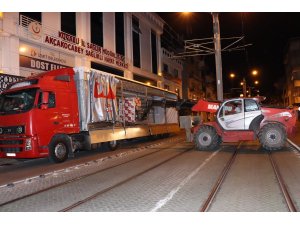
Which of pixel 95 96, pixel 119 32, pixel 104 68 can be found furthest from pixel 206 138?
pixel 119 32

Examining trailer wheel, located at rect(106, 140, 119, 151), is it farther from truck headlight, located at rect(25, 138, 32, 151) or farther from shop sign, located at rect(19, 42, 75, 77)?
shop sign, located at rect(19, 42, 75, 77)

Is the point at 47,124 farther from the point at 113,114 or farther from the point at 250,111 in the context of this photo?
the point at 250,111

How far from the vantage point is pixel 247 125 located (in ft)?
45.6

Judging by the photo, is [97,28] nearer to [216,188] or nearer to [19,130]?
[19,130]

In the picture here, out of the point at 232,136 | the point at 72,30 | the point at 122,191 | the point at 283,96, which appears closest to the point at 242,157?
the point at 232,136

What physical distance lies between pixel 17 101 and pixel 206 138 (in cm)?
810

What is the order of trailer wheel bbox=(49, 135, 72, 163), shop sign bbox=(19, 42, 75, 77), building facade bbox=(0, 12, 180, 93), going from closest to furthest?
1. trailer wheel bbox=(49, 135, 72, 163)
2. building facade bbox=(0, 12, 180, 93)
3. shop sign bbox=(19, 42, 75, 77)

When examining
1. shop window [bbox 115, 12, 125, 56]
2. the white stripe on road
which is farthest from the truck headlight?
shop window [bbox 115, 12, 125, 56]

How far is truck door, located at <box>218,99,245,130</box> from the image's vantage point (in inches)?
552

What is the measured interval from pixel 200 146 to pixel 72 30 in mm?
14292

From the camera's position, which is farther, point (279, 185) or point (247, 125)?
point (247, 125)

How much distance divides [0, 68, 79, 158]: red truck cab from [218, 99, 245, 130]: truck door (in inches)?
263

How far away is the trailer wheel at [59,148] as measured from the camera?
458 inches

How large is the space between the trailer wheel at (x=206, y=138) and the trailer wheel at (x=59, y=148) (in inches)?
225
